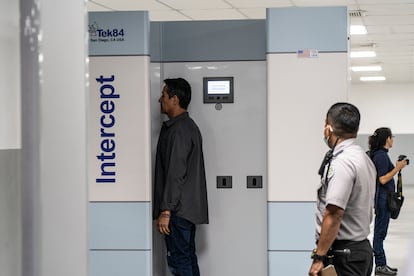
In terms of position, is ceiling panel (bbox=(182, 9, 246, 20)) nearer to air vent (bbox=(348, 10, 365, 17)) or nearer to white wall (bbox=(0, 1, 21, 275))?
air vent (bbox=(348, 10, 365, 17))

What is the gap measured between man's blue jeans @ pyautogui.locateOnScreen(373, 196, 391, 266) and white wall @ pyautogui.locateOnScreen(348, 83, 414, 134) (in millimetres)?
13449

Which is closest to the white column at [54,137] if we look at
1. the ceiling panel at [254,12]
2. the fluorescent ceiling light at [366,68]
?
the ceiling panel at [254,12]

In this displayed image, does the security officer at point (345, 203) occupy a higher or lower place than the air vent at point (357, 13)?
lower

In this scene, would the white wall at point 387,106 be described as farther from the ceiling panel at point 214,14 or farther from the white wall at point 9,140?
the white wall at point 9,140

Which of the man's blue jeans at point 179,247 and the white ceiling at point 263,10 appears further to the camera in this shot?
the white ceiling at point 263,10

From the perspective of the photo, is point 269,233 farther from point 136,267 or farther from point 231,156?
point 136,267

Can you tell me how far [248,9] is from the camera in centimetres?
839

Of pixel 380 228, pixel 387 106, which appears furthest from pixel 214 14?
pixel 387 106

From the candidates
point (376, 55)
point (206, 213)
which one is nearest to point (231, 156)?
point (206, 213)

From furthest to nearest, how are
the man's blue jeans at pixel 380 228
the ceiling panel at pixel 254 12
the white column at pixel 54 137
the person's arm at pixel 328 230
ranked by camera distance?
the ceiling panel at pixel 254 12 → the man's blue jeans at pixel 380 228 → the person's arm at pixel 328 230 → the white column at pixel 54 137

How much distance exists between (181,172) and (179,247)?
1.68 ft

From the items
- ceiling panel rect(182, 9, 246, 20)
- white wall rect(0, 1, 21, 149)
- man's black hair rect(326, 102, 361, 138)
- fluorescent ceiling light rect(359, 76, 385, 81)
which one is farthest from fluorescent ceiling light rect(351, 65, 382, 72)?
white wall rect(0, 1, 21, 149)

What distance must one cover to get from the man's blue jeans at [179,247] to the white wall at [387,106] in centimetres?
1633

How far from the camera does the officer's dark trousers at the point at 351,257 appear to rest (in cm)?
352
